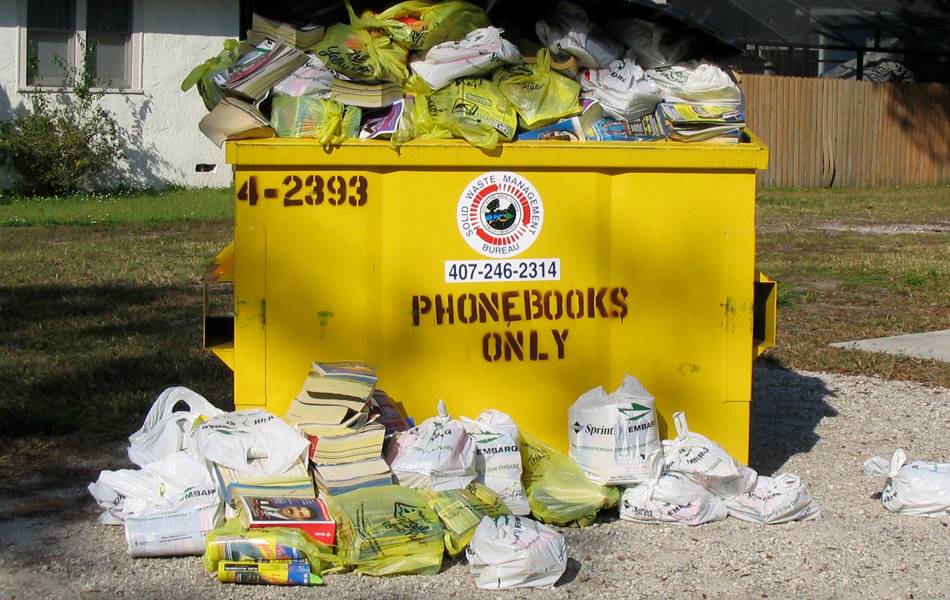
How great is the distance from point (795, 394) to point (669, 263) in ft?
7.95

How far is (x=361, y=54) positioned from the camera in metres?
5.18

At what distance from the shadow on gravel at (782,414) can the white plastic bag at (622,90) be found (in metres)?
1.72

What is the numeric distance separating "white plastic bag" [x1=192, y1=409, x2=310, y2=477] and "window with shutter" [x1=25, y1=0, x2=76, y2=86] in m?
15.1

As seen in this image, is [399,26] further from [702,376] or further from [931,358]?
[931,358]

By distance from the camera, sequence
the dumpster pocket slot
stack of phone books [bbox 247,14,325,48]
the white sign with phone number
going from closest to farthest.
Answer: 1. the white sign with phone number
2. stack of phone books [bbox 247,14,325,48]
3. the dumpster pocket slot

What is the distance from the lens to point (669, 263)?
5211mm

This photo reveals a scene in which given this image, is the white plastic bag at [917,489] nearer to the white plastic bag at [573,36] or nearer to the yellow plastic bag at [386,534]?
the yellow plastic bag at [386,534]

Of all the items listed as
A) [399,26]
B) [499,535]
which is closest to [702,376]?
[499,535]

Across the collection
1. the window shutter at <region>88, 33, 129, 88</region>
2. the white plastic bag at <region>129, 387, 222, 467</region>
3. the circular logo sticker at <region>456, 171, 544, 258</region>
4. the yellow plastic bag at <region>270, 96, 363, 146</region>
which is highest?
the window shutter at <region>88, 33, 129, 88</region>

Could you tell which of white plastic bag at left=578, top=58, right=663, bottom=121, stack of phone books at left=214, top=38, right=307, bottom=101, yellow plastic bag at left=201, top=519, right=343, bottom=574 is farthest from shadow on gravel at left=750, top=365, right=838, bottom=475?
stack of phone books at left=214, top=38, right=307, bottom=101

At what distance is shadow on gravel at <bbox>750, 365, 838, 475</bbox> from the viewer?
6055 millimetres

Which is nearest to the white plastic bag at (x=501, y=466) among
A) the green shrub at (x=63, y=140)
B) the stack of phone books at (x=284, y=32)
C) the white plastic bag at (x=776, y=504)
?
the white plastic bag at (x=776, y=504)

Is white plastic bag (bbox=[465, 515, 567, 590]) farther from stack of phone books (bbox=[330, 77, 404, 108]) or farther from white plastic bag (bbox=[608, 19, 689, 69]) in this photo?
white plastic bag (bbox=[608, 19, 689, 69])

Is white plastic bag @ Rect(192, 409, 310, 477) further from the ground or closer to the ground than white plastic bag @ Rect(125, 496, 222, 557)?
further from the ground
